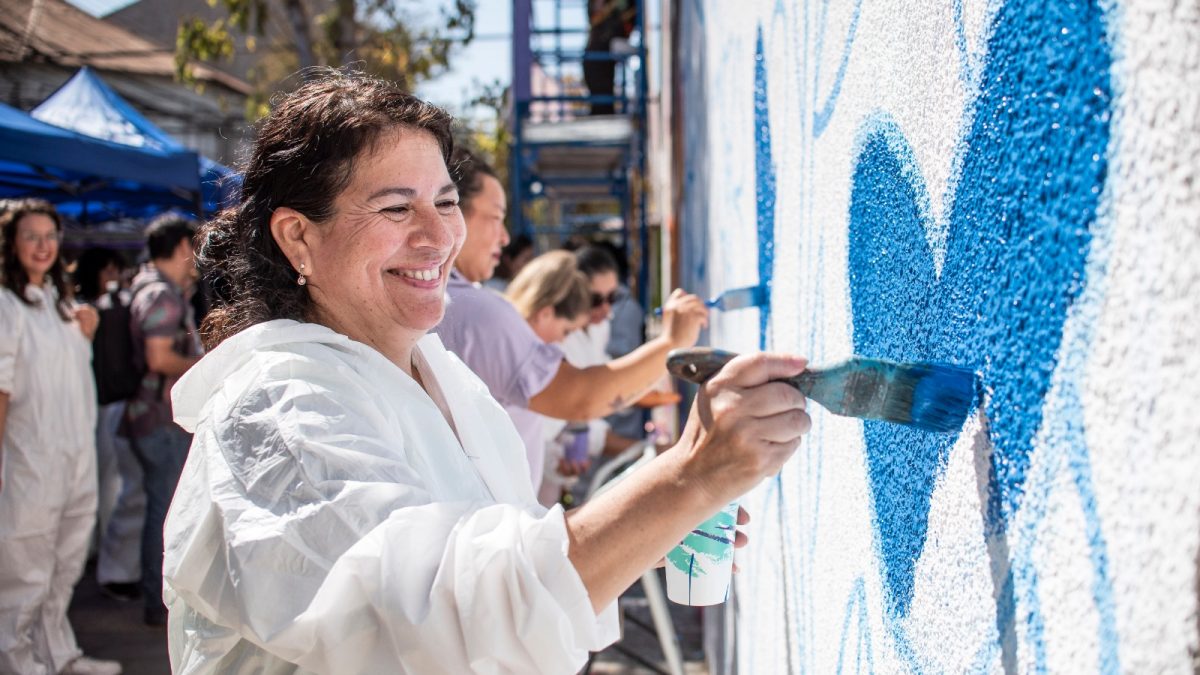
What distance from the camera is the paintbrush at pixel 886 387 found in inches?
34.2

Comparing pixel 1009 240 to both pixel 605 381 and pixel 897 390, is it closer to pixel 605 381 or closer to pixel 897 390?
pixel 897 390

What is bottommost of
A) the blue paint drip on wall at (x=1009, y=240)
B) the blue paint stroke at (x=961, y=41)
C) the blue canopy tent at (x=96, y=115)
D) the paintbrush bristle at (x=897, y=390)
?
the paintbrush bristle at (x=897, y=390)

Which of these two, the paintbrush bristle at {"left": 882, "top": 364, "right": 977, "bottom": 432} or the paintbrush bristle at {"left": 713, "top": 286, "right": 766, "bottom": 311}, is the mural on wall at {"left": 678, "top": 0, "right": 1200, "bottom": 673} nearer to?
the paintbrush bristle at {"left": 882, "top": 364, "right": 977, "bottom": 432}

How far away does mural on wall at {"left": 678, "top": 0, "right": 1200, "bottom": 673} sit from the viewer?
0.55m

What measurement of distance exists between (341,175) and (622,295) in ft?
21.2

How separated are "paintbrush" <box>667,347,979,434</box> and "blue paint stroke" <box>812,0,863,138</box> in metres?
0.46

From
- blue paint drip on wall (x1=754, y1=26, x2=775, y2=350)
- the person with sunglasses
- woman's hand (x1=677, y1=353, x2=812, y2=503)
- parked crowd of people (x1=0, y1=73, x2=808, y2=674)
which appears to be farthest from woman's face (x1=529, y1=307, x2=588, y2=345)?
woman's hand (x1=677, y1=353, x2=812, y2=503)

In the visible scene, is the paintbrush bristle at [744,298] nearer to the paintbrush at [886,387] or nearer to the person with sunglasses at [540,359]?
the person with sunglasses at [540,359]

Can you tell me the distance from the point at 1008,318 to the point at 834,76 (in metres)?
0.69

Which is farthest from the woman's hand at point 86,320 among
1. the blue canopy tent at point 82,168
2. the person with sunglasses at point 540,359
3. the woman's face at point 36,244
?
the person with sunglasses at point 540,359

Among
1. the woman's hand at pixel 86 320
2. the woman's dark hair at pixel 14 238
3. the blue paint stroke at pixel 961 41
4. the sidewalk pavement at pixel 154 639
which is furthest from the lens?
the woman's hand at pixel 86 320

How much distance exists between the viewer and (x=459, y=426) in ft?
5.13

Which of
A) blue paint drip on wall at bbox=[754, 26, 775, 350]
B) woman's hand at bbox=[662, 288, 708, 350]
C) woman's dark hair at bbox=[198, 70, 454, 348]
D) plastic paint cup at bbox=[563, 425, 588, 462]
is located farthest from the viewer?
plastic paint cup at bbox=[563, 425, 588, 462]

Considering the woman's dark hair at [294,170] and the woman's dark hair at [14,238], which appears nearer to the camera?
the woman's dark hair at [294,170]
